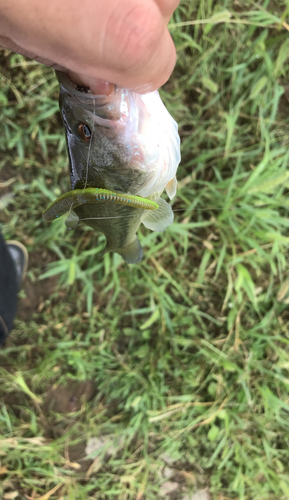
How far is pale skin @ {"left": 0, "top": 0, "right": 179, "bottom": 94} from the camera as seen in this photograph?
65 cm

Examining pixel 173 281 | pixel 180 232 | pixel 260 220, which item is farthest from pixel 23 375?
pixel 260 220

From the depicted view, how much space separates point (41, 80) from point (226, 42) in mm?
1400

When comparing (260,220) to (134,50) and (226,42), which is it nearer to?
(226,42)

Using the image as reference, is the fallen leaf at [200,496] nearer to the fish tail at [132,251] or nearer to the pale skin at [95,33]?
the fish tail at [132,251]

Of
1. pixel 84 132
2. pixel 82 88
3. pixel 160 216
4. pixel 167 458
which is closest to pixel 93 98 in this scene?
pixel 82 88

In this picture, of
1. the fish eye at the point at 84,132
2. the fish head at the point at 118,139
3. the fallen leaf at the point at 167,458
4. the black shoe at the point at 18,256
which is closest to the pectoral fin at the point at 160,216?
the fish head at the point at 118,139

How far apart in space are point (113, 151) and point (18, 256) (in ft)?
6.11

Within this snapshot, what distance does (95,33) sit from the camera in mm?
662

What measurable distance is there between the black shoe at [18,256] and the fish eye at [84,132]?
1777mm

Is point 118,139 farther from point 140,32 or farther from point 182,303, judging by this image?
point 182,303

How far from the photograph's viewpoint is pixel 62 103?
0.91m

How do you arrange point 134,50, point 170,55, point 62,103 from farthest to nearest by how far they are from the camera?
point 62,103 → point 170,55 → point 134,50

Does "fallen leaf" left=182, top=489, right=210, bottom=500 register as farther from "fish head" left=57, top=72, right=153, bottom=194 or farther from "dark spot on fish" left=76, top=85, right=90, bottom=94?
"dark spot on fish" left=76, top=85, right=90, bottom=94

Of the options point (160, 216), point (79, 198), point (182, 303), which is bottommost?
point (182, 303)
